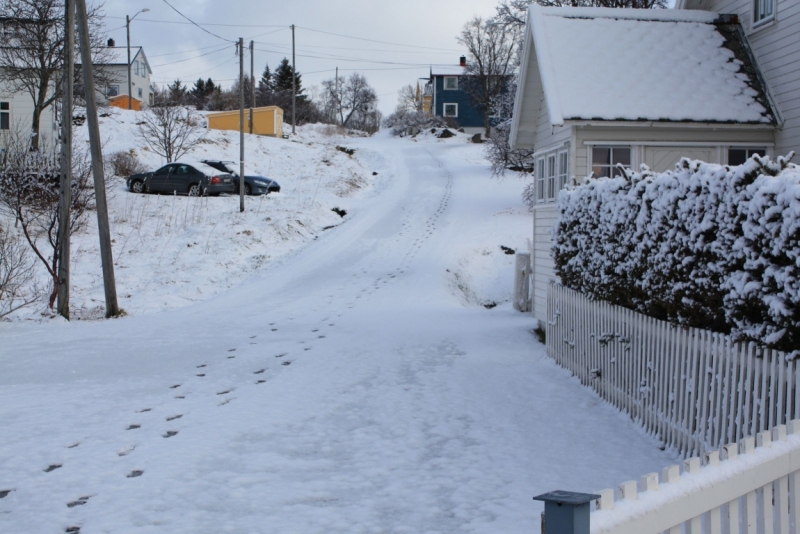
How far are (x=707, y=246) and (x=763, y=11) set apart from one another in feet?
30.5

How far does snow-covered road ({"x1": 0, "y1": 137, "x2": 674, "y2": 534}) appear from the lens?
4730 millimetres

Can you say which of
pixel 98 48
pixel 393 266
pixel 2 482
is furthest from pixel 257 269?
pixel 98 48

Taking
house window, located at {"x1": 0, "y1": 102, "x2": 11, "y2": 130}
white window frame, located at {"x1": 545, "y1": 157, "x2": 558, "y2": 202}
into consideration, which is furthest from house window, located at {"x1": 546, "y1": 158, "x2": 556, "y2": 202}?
house window, located at {"x1": 0, "y1": 102, "x2": 11, "y2": 130}

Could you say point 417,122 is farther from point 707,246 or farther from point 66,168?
point 707,246

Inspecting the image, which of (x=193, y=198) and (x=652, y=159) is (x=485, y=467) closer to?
(x=652, y=159)

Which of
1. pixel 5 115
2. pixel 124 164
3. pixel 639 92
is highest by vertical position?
pixel 5 115

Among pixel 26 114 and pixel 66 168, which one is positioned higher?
pixel 26 114

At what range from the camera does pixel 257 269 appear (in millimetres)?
18984

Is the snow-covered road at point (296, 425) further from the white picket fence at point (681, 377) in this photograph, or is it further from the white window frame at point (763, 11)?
the white window frame at point (763, 11)

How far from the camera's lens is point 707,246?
17.9ft

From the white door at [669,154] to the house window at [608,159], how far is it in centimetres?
35

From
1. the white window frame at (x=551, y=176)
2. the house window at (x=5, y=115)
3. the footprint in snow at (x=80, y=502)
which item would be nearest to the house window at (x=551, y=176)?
the white window frame at (x=551, y=176)

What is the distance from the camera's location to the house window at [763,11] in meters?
12.1

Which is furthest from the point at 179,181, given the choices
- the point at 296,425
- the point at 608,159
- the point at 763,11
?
the point at 296,425
